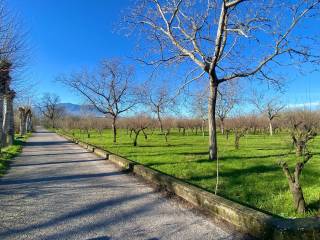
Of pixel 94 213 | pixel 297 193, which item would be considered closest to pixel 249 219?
pixel 297 193

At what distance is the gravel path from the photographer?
17.1 feet

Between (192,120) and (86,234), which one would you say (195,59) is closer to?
(86,234)

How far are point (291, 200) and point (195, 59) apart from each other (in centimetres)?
786

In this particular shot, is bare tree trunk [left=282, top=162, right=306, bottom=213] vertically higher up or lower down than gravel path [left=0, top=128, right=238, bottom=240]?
higher up

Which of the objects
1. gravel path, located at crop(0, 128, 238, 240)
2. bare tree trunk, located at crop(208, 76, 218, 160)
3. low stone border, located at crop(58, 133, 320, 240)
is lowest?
gravel path, located at crop(0, 128, 238, 240)

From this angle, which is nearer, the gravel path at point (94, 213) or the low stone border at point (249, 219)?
the low stone border at point (249, 219)

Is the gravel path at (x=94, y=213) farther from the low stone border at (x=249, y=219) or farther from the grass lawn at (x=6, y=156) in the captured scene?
the grass lawn at (x=6, y=156)

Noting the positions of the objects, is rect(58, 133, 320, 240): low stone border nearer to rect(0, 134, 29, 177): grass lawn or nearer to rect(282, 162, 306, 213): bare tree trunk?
rect(282, 162, 306, 213): bare tree trunk

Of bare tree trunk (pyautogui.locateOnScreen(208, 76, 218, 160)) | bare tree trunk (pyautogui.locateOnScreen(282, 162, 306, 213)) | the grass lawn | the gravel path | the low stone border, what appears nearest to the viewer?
the low stone border

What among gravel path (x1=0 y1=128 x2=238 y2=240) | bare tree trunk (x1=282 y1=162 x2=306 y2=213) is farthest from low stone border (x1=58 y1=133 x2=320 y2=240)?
bare tree trunk (x1=282 y1=162 x2=306 y2=213)

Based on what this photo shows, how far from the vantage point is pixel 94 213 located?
6.41m

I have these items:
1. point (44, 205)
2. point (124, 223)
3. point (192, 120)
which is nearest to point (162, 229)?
point (124, 223)

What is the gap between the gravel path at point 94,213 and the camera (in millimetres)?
5199

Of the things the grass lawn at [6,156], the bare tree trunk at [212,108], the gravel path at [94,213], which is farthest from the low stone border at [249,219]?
the grass lawn at [6,156]
